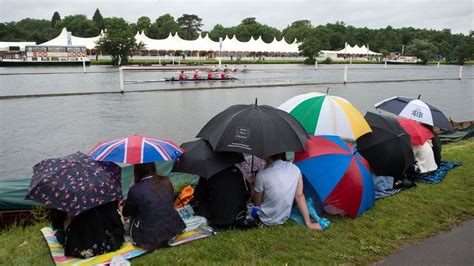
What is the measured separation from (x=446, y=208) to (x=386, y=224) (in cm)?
115

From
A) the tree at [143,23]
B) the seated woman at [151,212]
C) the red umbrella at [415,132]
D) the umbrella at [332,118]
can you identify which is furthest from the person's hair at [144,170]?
the tree at [143,23]

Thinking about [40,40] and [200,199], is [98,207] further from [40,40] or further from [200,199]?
[40,40]

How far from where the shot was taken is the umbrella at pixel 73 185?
3926 mm

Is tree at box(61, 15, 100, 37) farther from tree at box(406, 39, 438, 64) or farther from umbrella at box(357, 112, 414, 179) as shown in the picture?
umbrella at box(357, 112, 414, 179)

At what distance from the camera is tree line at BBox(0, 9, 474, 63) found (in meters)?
104

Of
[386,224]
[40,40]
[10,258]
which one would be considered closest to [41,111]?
[10,258]

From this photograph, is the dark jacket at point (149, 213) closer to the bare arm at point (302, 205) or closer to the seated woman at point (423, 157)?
the bare arm at point (302, 205)

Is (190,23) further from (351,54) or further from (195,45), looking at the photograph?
(195,45)

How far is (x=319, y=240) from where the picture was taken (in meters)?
4.70

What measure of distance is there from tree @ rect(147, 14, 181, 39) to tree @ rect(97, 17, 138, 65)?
1811 inches

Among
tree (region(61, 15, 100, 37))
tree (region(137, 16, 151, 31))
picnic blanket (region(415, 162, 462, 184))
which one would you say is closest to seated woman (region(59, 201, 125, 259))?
picnic blanket (region(415, 162, 462, 184))

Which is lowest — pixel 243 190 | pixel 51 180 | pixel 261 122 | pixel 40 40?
pixel 243 190

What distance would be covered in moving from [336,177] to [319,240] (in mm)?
882

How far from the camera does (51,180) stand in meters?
3.98
